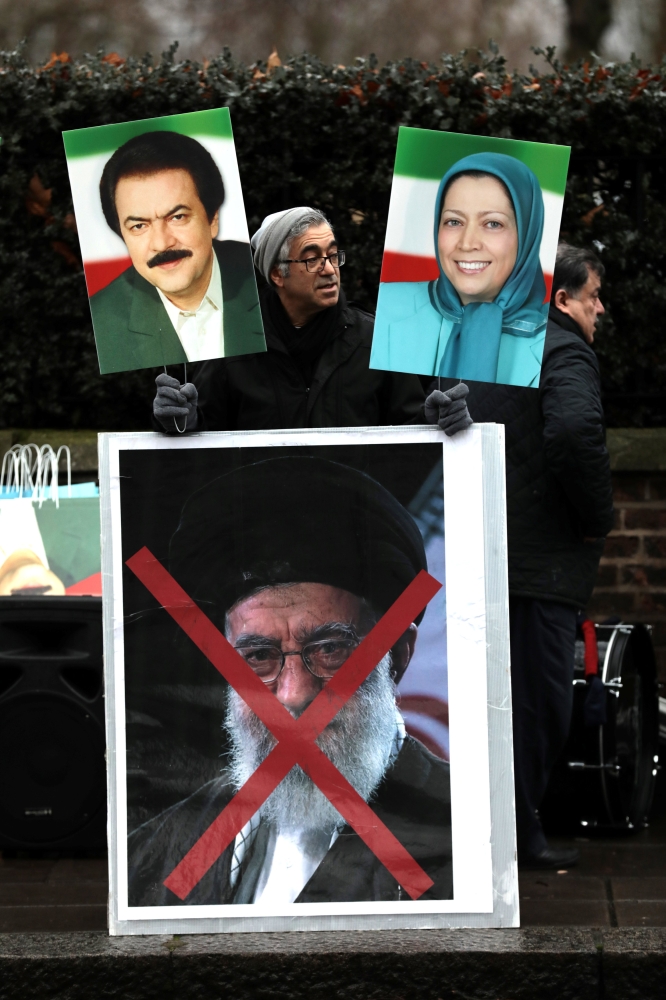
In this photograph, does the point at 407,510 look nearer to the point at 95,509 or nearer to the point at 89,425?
the point at 95,509

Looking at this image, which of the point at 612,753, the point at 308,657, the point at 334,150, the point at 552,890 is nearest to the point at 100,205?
the point at 308,657

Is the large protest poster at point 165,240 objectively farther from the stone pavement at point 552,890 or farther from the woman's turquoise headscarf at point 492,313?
the stone pavement at point 552,890

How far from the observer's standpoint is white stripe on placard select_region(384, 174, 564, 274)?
325 cm

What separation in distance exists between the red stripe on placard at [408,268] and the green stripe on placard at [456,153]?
195 millimetres

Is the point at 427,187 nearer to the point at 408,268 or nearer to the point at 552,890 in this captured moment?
the point at 408,268

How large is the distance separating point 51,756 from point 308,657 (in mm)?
1492

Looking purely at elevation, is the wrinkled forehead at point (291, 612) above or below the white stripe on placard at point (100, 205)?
below

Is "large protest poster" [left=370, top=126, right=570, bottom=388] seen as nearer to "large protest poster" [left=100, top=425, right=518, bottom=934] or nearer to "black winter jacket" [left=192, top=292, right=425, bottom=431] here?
"large protest poster" [left=100, top=425, right=518, bottom=934]

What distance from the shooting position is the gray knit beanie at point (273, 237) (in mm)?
3582

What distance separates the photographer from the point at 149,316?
3314 mm

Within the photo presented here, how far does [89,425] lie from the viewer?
21.2 feet

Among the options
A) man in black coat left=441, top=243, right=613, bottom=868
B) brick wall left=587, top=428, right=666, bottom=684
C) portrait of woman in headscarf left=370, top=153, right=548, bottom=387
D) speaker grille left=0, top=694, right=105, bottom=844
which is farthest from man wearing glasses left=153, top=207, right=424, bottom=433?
brick wall left=587, top=428, right=666, bottom=684

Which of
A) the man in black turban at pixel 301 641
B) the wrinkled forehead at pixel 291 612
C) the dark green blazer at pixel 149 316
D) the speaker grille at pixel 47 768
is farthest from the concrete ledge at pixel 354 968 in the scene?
the dark green blazer at pixel 149 316

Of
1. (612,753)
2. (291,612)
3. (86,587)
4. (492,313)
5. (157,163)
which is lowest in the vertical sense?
(612,753)
